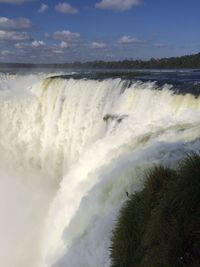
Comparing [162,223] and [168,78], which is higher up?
[168,78]

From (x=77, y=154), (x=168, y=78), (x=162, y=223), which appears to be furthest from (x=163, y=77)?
(x=162, y=223)

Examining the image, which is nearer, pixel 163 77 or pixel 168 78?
pixel 168 78

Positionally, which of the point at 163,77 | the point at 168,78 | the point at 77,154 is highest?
the point at 163,77

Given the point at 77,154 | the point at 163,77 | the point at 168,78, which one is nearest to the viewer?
the point at 77,154

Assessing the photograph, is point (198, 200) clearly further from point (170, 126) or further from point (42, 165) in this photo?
point (42, 165)

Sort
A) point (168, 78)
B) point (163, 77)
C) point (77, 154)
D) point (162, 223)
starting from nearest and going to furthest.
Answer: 1. point (162, 223)
2. point (77, 154)
3. point (168, 78)
4. point (163, 77)

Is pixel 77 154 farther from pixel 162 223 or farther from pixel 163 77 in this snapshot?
pixel 162 223

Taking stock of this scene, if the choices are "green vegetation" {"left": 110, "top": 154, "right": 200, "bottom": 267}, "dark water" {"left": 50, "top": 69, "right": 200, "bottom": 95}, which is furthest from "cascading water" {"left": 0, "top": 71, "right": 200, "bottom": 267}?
"green vegetation" {"left": 110, "top": 154, "right": 200, "bottom": 267}

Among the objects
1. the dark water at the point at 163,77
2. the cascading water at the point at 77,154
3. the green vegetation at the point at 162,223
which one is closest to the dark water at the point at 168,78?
the dark water at the point at 163,77
